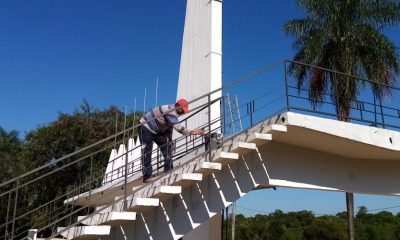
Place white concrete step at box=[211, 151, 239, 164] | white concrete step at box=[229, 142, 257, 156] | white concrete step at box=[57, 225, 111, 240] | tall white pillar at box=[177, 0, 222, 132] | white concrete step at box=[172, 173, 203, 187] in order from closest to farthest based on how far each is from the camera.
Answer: white concrete step at box=[57, 225, 111, 240] → white concrete step at box=[172, 173, 203, 187] → white concrete step at box=[211, 151, 239, 164] → white concrete step at box=[229, 142, 257, 156] → tall white pillar at box=[177, 0, 222, 132]

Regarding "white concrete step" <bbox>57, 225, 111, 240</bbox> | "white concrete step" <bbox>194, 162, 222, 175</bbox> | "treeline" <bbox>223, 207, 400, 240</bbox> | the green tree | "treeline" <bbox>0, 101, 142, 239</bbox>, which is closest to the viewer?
"white concrete step" <bbox>57, 225, 111, 240</bbox>

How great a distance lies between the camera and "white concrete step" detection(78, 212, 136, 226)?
6.90 metres

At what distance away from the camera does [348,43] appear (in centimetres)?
1875

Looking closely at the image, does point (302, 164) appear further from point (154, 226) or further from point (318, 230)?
point (318, 230)

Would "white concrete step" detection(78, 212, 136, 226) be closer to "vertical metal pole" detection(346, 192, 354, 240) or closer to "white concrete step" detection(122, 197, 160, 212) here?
"white concrete step" detection(122, 197, 160, 212)

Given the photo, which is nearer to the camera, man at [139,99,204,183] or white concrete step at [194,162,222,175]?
white concrete step at [194,162,222,175]

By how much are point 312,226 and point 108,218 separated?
167ft

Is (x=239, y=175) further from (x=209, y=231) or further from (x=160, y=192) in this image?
(x=209, y=231)

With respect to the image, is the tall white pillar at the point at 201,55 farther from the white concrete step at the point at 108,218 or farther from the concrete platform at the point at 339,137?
the white concrete step at the point at 108,218

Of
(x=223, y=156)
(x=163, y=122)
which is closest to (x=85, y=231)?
(x=223, y=156)

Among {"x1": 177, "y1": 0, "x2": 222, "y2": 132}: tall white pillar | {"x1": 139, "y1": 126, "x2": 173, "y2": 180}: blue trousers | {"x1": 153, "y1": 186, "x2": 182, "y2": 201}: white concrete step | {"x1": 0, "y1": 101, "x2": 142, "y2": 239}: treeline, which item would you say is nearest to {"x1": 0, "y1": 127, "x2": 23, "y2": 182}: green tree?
{"x1": 0, "y1": 101, "x2": 142, "y2": 239}: treeline

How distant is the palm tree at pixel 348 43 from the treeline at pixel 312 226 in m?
31.8

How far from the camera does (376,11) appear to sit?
1872 centimetres

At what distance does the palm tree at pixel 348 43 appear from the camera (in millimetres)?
18406
